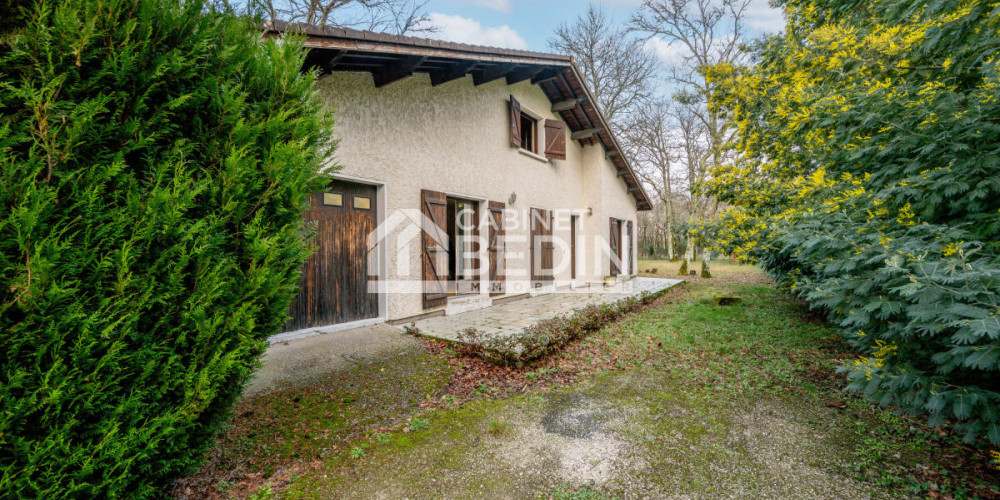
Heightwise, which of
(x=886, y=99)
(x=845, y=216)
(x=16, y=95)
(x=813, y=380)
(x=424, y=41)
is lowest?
(x=813, y=380)

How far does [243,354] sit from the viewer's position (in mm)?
1739

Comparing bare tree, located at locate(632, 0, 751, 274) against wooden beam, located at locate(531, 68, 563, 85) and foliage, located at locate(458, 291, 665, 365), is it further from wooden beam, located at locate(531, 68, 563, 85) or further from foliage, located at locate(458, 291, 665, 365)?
foliage, located at locate(458, 291, 665, 365)

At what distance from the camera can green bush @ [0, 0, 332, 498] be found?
49.8 inches

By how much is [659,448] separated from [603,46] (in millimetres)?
16846

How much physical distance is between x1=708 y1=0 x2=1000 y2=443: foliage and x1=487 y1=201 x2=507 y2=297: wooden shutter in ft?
15.3

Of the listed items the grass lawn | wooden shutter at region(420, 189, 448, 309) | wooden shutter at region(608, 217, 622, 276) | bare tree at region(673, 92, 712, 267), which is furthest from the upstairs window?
bare tree at region(673, 92, 712, 267)

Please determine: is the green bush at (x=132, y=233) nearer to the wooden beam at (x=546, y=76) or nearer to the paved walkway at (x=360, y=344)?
the paved walkway at (x=360, y=344)

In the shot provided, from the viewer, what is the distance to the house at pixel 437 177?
475 cm

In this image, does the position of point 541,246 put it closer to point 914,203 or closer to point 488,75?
point 488,75

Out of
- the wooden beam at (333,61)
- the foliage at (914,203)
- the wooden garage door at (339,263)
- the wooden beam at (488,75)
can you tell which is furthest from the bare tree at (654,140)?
the wooden beam at (333,61)

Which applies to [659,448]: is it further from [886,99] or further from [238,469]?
[886,99]

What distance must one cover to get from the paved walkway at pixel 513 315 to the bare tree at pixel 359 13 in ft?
27.1

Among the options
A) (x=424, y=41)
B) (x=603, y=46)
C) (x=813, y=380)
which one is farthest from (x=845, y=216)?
(x=603, y=46)

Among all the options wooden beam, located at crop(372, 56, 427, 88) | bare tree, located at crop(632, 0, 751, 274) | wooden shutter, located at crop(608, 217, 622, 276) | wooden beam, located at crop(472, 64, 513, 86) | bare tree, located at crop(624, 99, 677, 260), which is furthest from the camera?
bare tree, located at crop(624, 99, 677, 260)
